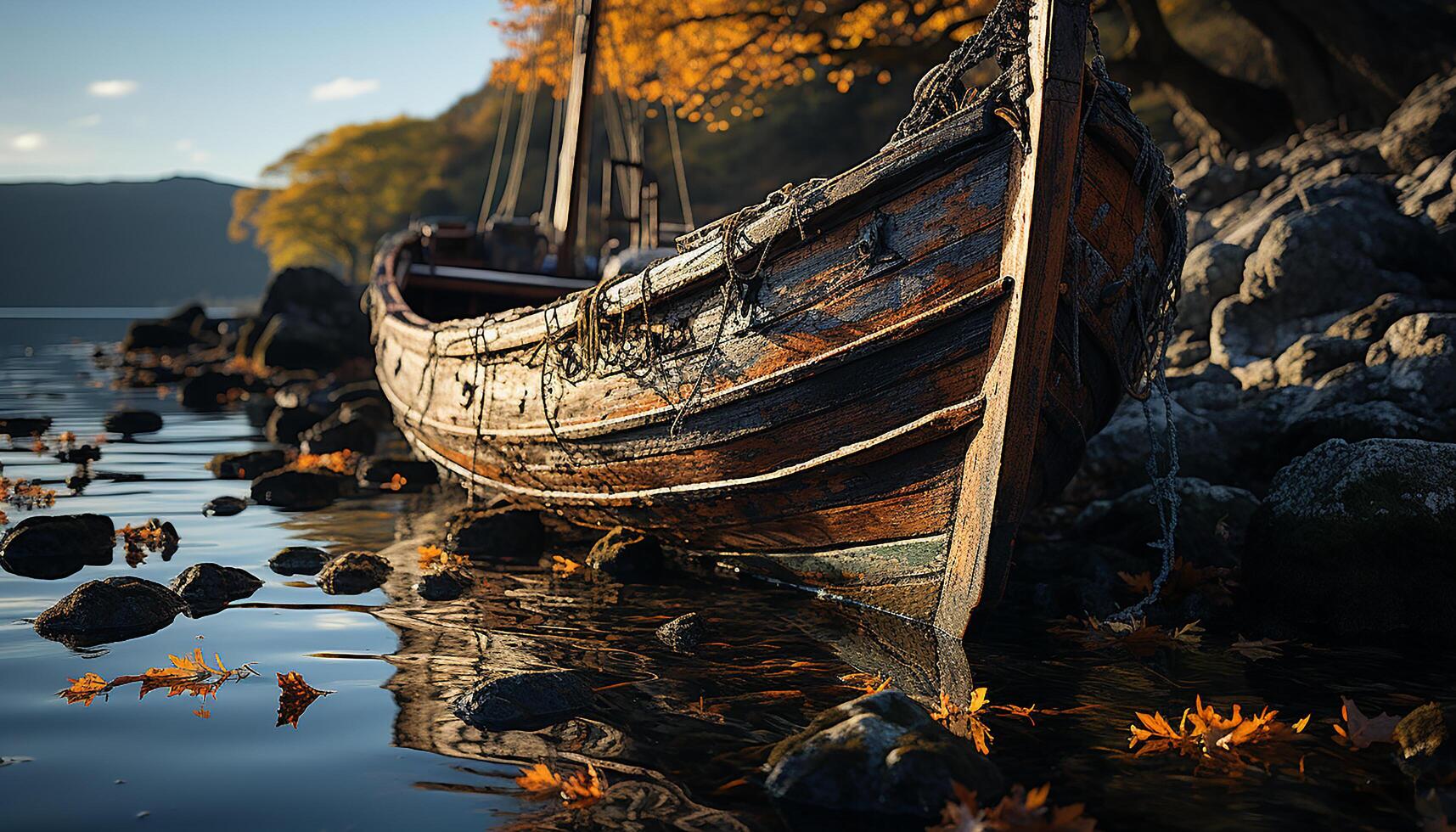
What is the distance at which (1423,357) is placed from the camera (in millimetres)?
7914

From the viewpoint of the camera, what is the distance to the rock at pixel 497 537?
7351 mm

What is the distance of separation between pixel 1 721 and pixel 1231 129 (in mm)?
19263

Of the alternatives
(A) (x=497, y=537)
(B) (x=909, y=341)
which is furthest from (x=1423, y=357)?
(A) (x=497, y=537)

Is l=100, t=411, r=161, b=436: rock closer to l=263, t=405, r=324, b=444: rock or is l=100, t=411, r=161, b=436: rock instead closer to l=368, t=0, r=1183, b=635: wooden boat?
l=263, t=405, r=324, b=444: rock

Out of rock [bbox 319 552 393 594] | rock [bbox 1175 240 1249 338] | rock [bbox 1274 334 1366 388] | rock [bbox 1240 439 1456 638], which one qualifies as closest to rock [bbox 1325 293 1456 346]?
rock [bbox 1274 334 1366 388]

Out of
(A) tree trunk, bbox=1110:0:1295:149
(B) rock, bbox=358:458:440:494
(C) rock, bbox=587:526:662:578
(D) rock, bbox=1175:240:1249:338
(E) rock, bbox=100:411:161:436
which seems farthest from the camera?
(A) tree trunk, bbox=1110:0:1295:149

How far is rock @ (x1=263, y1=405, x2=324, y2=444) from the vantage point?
1432 cm

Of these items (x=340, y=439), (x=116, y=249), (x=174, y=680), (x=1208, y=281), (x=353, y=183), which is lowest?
(x=174, y=680)

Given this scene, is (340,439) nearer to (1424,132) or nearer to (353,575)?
(353,575)

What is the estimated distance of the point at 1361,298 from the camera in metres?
9.96

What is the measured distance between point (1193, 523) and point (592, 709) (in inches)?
166

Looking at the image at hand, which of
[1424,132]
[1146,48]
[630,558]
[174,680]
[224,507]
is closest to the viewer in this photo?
[174,680]

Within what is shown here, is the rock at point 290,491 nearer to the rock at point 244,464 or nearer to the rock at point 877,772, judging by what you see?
→ the rock at point 244,464

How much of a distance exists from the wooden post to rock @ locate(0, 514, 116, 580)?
17.1 ft
